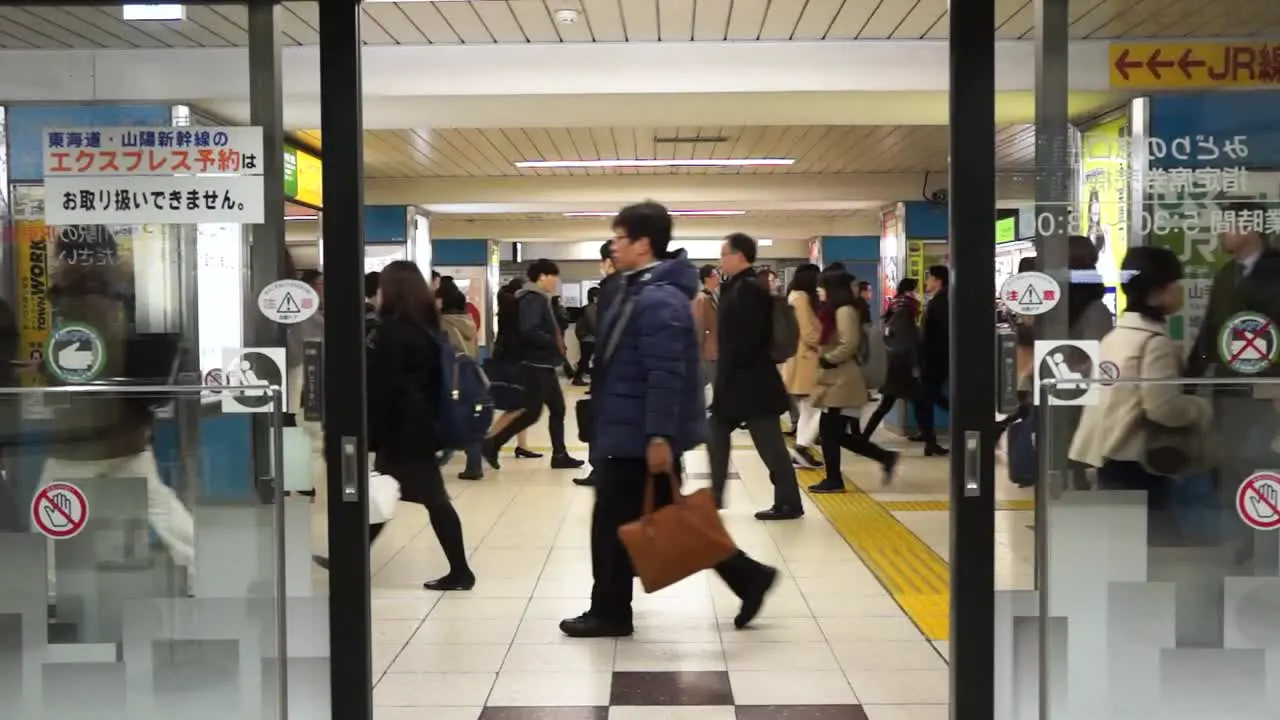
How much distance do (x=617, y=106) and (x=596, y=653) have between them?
3706 millimetres

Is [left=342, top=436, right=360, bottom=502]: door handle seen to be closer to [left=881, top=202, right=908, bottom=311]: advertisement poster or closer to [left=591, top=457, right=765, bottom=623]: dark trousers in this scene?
[left=591, top=457, right=765, bottom=623]: dark trousers

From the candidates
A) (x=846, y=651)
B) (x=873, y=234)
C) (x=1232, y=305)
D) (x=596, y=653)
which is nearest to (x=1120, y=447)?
(x=1232, y=305)

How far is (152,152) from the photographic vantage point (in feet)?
9.75

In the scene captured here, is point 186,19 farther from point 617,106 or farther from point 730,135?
point 730,135

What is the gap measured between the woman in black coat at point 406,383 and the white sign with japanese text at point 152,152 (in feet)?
5.84

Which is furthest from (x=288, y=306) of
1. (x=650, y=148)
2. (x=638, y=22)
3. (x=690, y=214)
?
(x=690, y=214)

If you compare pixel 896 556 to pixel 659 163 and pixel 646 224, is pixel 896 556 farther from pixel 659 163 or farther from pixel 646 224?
pixel 659 163

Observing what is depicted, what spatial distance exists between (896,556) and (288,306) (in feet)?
12.1

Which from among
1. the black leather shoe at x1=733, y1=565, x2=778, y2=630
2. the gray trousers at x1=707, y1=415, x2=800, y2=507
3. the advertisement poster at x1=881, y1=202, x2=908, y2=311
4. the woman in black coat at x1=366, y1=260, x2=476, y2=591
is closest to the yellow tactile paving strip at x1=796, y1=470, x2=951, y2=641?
the gray trousers at x1=707, y1=415, x2=800, y2=507

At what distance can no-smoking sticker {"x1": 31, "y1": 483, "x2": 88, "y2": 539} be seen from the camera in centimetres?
307

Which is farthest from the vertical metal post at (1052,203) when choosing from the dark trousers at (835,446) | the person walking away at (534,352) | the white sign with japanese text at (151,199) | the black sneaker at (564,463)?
the black sneaker at (564,463)

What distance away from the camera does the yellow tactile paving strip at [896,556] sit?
4.69 metres

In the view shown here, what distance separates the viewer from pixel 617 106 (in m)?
6.83

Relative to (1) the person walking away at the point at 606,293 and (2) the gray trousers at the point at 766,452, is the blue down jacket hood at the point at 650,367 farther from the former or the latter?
(2) the gray trousers at the point at 766,452
